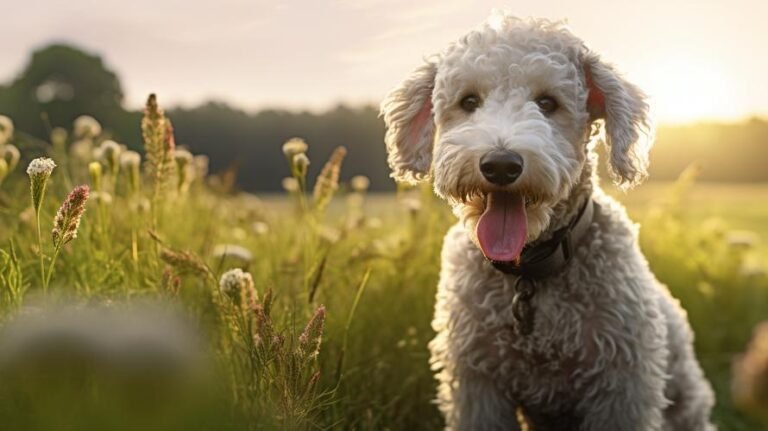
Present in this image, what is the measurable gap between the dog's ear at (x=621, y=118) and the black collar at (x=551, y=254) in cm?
22

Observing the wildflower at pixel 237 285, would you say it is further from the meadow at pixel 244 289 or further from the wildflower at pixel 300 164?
the wildflower at pixel 300 164

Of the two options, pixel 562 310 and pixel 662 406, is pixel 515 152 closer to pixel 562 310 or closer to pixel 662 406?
pixel 562 310

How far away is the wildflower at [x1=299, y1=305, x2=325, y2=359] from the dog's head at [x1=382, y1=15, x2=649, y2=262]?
34.3 inches

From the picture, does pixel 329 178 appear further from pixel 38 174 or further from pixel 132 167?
pixel 38 174

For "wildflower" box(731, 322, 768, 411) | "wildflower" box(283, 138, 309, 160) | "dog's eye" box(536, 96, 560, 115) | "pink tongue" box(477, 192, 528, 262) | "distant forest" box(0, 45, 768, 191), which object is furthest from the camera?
"distant forest" box(0, 45, 768, 191)

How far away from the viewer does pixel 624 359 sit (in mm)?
3564

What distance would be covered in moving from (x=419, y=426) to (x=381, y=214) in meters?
3.04

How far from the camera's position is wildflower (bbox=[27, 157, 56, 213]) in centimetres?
244

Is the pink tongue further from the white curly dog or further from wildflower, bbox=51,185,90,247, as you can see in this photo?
wildflower, bbox=51,185,90,247

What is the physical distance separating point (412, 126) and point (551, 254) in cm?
82

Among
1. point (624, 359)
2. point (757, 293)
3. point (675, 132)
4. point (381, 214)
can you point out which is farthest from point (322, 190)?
point (675, 132)

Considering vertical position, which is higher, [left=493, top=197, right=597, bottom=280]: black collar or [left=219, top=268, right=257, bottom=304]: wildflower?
[left=493, top=197, right=597, bottom=280]: black collar

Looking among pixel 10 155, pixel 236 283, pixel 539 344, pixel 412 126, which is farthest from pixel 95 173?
pixel 539 344

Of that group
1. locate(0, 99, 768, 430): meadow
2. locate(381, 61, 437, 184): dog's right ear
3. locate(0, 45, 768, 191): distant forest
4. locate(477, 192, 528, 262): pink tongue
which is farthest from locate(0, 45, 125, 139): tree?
locate(477, 192, 528, 262): pink tongue
